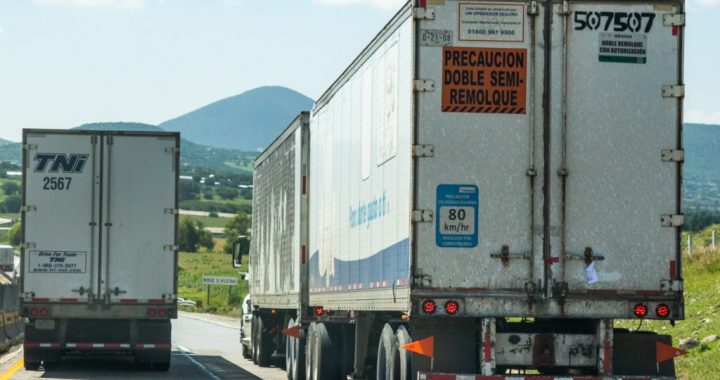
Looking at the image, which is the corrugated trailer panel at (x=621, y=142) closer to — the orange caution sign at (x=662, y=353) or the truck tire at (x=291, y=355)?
the orange caution sign at (x=662, y=353)

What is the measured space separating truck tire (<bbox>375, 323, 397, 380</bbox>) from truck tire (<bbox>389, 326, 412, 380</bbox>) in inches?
4.2

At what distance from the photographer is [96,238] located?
24422 millimetres

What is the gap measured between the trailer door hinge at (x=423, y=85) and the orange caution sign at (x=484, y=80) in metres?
0.12

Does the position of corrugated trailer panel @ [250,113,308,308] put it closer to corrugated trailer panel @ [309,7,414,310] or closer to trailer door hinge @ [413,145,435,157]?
corrugated trailer panel @ [309,7,414,310]

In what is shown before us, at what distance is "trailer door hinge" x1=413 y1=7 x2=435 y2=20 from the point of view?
13.2 metres

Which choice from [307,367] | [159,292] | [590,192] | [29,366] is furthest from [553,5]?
[29,366]

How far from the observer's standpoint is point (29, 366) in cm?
2509

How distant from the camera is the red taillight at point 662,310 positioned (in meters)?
13.3

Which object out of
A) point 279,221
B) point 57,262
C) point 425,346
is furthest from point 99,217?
point 425,346

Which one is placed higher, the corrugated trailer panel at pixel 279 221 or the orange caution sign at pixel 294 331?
the corrugated trailer panel at pixel 279 221

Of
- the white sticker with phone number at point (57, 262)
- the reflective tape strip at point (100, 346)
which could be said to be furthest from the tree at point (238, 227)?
the white sticker with phone number at point (57, 262)

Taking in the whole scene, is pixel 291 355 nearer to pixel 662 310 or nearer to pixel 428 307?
pixel 428 307

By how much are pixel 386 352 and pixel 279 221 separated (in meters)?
10.3

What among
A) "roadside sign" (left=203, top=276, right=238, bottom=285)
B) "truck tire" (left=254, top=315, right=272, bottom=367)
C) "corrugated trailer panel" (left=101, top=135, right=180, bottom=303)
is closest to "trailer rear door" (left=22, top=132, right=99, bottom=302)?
"corrugated trailer panel" (left=101, top=135, right=180, bottom=303)
